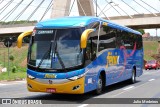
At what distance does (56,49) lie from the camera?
1228 cm

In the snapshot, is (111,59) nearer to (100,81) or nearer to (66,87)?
(100,81)

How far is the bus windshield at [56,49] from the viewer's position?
12.1 metres

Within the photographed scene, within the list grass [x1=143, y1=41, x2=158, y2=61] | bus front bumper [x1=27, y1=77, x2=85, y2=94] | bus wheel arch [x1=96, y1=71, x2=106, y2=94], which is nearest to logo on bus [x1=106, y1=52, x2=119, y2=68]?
bus wheel arch [x1=96, y1=71, x2=106, y2=94]

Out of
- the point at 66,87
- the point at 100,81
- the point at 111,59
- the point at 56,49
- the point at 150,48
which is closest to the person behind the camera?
the point at 66,87

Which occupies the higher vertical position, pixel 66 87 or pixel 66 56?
pixel 66 56

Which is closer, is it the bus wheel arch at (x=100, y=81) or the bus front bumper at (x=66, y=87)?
the bus front bumper at (x=66, y=87)

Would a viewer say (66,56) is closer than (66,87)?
No

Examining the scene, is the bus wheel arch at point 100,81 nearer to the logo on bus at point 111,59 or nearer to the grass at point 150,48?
the logo on bus at point 111,59

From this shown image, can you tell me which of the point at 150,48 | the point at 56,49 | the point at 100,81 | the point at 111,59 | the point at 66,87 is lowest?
the point at 150,48

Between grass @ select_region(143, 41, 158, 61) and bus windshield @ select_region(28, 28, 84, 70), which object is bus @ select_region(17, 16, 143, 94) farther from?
grass @ select_region(143, 41, 158, 61)

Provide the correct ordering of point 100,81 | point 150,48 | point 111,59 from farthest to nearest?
point 150,48 < point 111,59 < point 100,81

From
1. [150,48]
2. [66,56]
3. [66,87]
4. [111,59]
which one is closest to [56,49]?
[66,56]

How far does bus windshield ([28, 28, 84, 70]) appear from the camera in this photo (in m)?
12.1

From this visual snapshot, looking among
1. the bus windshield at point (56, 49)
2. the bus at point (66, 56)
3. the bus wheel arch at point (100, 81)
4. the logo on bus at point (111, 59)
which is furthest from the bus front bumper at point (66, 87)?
the logo on bus at point (111, 59)
